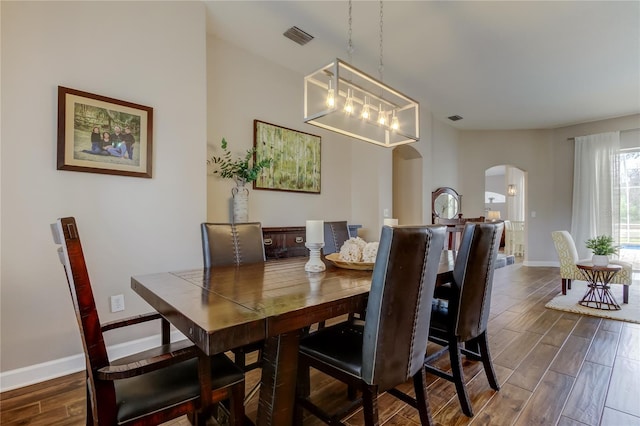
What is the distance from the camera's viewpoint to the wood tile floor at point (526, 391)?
1.65 meters

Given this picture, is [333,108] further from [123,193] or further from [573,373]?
[573,373]

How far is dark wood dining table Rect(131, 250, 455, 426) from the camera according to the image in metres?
0.95

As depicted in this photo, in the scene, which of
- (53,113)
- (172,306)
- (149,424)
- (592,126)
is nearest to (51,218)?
(53,113)

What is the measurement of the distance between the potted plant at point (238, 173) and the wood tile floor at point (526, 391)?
60.6 inches

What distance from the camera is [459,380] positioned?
5.58 ft

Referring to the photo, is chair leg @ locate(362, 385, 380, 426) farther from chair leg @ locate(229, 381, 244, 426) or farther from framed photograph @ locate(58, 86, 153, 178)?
framed photograph @ locate(58, 86, 153, 178)

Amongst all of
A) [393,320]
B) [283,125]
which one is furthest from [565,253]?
[393,320]

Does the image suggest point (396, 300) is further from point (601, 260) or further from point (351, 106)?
point (601, 260)

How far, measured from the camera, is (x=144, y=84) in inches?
95.5

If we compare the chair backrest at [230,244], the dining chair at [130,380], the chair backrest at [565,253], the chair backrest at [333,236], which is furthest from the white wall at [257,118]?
the chair backrest at [565,253]

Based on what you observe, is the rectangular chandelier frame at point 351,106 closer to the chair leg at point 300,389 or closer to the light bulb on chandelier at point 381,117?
the light bulb on chandelier at point 381,117

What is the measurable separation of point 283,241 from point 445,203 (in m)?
4.16

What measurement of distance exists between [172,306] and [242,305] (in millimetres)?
262

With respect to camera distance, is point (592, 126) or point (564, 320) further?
point (592, 126)
